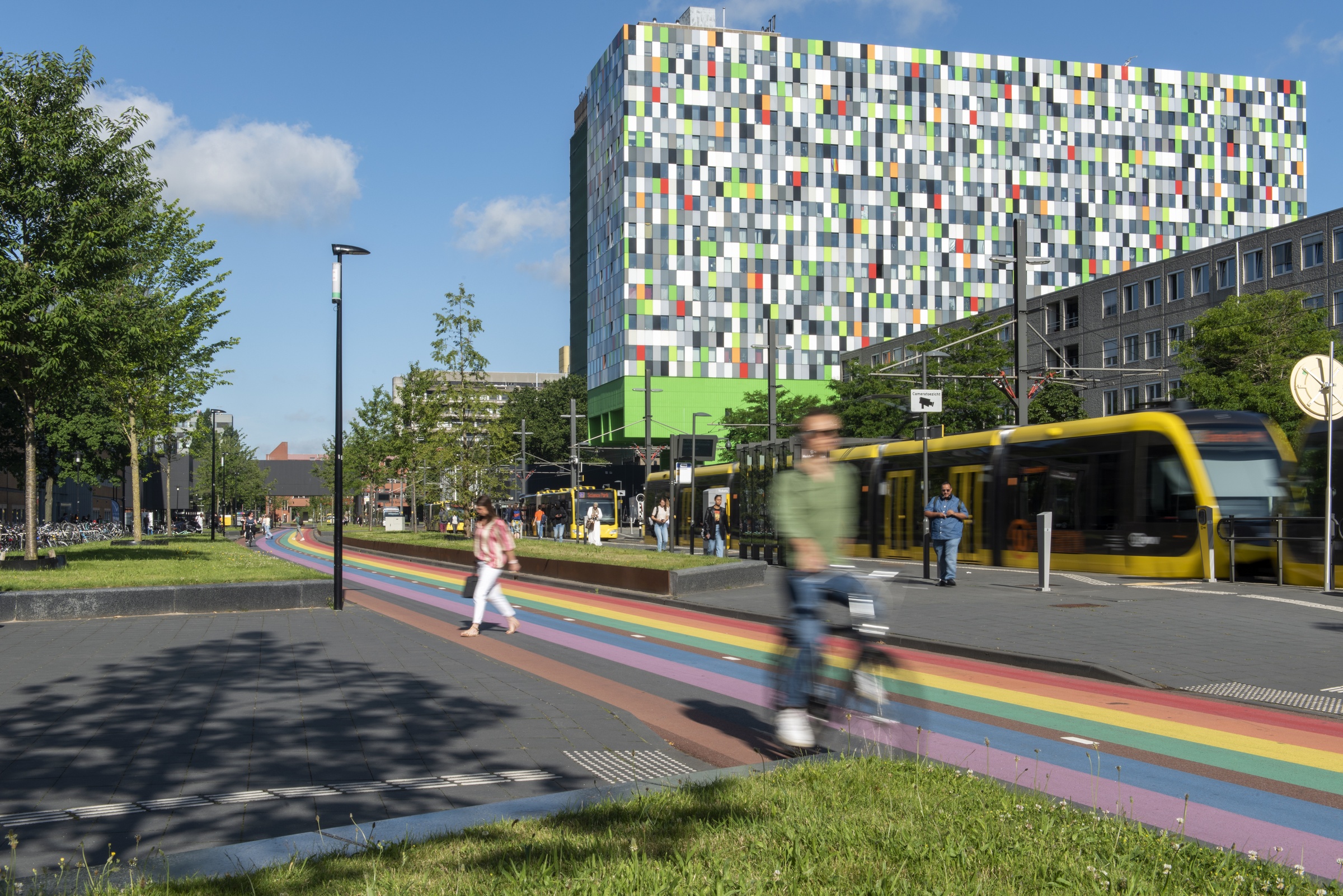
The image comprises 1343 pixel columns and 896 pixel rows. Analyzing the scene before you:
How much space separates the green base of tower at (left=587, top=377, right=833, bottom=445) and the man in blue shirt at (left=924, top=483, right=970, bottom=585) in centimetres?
6691

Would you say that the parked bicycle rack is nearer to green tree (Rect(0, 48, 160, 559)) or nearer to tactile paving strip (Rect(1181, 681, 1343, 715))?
tactile paving strip (Rect(1181, 681, 1343, 715))

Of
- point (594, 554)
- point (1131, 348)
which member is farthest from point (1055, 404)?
point (594, 554)

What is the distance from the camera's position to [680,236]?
287ft

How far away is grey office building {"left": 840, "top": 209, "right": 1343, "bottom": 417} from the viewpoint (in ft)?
173

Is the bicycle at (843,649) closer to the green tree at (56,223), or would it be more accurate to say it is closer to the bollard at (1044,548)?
the bollard at (1044,548)

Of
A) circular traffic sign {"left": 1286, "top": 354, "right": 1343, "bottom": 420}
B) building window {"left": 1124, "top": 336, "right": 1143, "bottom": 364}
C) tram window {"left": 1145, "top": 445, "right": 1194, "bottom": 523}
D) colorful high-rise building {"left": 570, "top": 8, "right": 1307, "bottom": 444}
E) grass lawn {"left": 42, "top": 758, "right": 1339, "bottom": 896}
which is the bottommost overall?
grass lawn {"left": 42, "top": 758, "right": 1339, "bottom": 896}

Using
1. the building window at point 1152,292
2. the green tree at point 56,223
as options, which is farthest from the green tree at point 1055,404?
the green tree at point 56,223

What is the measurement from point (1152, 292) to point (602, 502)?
32.6m

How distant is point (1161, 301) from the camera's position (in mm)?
61750

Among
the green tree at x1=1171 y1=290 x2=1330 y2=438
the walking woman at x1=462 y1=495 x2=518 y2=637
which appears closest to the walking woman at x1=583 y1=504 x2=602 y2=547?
the walking woman at x1=462 y1=495 x2=518 y2=637

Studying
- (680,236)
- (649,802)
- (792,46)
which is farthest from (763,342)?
(649,802)

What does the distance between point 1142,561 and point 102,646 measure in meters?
16.9

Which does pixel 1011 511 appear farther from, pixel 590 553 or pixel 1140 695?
pixel 1140 695

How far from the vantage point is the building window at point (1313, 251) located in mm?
52719
